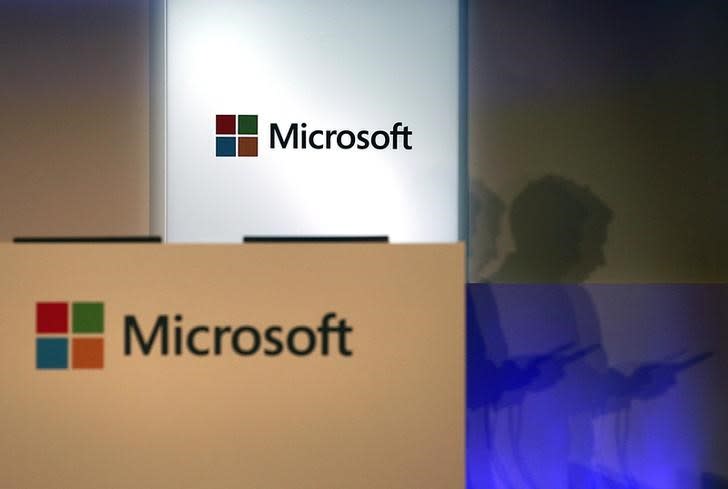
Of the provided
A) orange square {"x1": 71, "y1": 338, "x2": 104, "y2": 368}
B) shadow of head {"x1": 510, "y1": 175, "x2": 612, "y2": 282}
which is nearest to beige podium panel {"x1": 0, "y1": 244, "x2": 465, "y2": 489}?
orange square {"x1": 71, "y1": 338, "x2": 104, "y2": 368}

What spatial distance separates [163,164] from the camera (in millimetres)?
2898

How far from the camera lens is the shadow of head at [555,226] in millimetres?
2848

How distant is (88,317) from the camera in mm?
1489

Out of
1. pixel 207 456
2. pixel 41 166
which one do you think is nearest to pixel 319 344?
pixel 207 456

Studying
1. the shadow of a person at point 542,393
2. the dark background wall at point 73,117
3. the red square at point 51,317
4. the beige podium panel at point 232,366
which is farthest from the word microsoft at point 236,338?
the dark background wall at point 73,117

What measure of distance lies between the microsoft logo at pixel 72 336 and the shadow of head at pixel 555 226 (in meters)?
1.87

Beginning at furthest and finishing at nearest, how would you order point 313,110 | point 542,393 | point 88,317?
point 313,110
point 542,393
point 88,317

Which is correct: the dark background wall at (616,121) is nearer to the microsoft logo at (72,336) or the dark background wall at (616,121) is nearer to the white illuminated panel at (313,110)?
the white illuminated panel at (313,110)

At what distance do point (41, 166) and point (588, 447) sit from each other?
2.68 m

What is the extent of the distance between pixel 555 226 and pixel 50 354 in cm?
210

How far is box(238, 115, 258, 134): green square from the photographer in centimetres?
290

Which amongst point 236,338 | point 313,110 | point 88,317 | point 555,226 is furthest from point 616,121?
point 88,317

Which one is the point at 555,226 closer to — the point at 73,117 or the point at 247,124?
the point at 247,124

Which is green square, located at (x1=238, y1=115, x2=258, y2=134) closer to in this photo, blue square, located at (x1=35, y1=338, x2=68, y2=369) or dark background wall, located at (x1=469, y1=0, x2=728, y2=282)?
dark background wall, located at (x1=469, y1=0, x2=728, y2=282)
